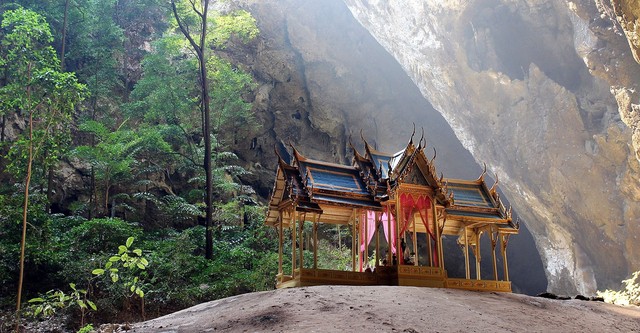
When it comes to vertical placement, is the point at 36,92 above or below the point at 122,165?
above

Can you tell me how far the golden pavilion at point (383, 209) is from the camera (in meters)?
10.2

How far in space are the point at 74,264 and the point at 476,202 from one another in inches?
421

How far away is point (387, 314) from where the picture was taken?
707cm

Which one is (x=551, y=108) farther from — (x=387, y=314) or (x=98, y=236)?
(x=98, y=236)

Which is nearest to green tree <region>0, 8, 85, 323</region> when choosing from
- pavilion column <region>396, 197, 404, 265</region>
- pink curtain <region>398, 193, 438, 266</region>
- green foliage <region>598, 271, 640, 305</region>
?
pavilion column <region>396, 197, 404, 265</region>

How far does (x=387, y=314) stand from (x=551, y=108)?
1589 cm

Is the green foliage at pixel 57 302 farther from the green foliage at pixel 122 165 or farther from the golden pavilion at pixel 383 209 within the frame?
the golden pavilion at pixel 383 209

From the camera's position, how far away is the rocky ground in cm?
672

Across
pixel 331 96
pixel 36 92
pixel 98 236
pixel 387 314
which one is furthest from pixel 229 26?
pixel 387 314

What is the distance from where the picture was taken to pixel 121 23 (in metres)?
29.4

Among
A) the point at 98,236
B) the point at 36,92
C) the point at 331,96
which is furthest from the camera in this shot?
the point at 331,96

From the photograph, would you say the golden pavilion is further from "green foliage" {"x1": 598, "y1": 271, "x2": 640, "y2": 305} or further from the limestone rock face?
the limestone rock face

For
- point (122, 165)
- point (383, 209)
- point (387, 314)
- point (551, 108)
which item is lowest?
point (387, 314)

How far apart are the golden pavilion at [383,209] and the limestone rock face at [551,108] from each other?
23.8 ft
